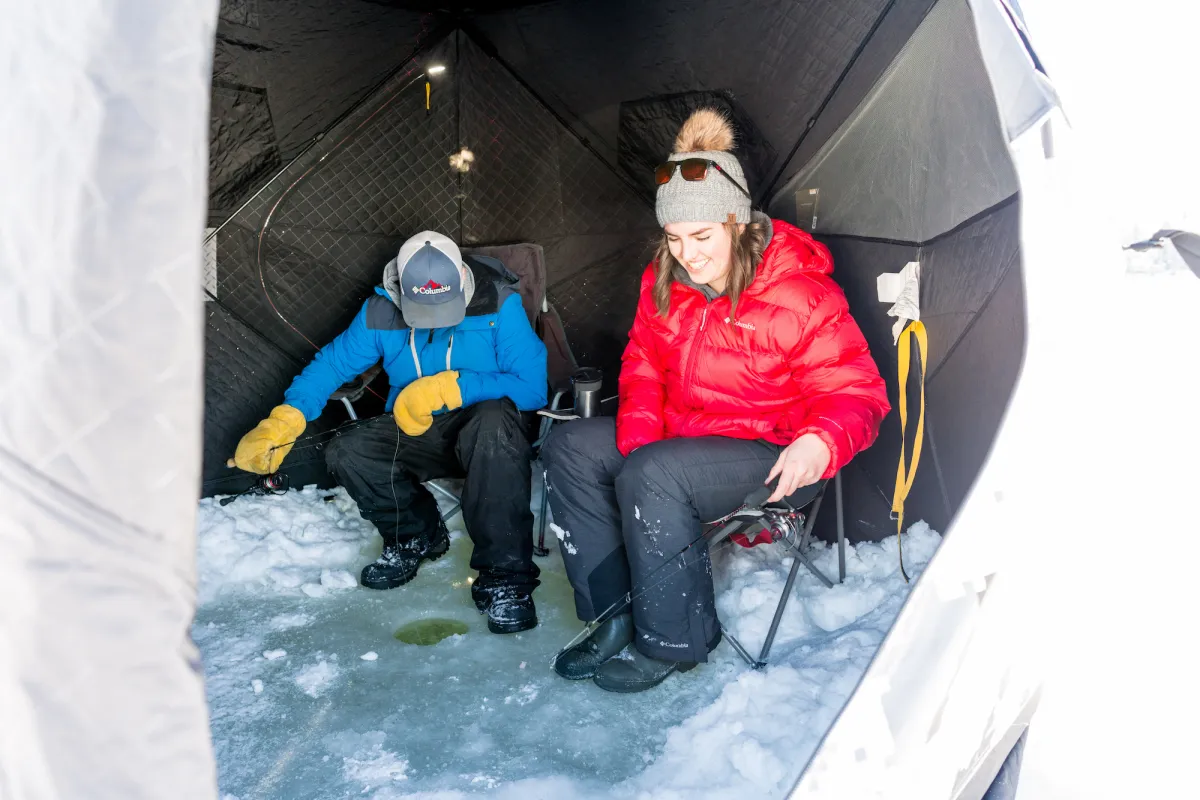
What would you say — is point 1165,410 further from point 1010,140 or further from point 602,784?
point 602,784

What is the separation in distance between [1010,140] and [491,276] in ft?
6.43

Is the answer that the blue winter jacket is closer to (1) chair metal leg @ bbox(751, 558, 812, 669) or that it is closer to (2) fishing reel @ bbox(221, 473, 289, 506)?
(2) fishing reel @ bbox(221, 473, 289, 506)

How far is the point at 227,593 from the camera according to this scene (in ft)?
8.16

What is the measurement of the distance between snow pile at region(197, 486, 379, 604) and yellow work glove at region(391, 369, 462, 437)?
1.63 ft

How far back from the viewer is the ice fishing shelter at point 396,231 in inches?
29.6

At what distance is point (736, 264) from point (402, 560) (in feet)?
4.47

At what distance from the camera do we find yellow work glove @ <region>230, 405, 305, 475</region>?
260 centimetres

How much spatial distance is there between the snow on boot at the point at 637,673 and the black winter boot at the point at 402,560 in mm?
821

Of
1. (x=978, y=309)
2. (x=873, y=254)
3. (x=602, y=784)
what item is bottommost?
(x=602, y=784)

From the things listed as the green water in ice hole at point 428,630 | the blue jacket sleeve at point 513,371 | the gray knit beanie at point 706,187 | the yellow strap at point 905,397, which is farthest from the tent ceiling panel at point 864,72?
the green water in ice hole at point 428,630

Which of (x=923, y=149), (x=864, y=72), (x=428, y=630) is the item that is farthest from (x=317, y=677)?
(x=864, y=72)

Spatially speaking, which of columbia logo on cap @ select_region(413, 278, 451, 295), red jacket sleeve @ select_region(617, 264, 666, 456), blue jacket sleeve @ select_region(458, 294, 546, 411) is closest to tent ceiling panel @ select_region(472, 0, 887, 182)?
red jacket sleeve @ select_region(617, 264, 666, 456)

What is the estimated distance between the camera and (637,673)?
1.98m

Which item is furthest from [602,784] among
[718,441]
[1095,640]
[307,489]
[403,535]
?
[307,489]
